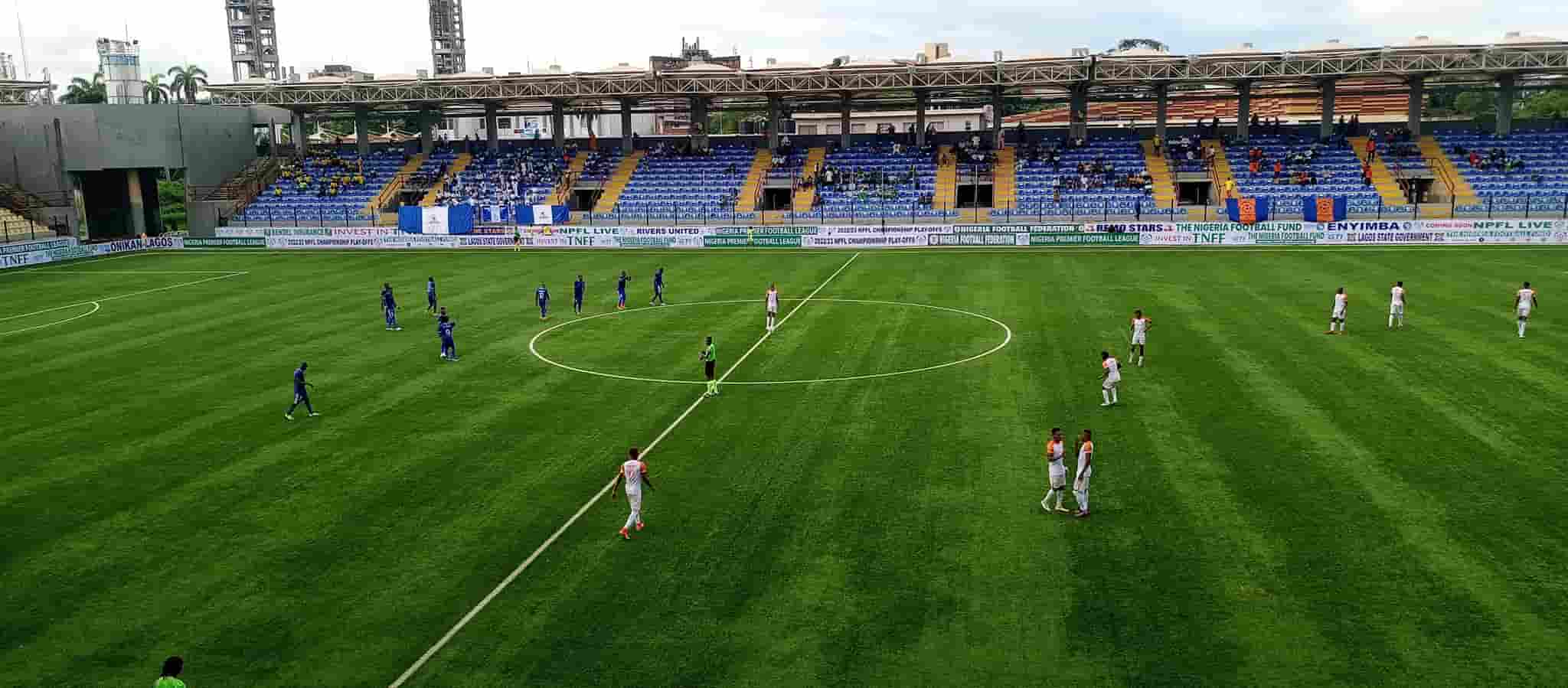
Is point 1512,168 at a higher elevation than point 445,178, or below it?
below

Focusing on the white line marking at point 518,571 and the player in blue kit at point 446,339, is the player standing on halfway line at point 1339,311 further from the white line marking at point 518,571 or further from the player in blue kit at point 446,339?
the player in blue kit at point 446,339

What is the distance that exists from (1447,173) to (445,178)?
67339mm

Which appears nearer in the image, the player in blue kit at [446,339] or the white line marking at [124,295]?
the player in blue kit at [446,339]

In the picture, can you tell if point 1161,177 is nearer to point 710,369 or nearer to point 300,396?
point 710,369

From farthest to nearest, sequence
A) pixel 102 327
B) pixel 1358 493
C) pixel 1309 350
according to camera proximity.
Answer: pixel 102 327
pixel 1309 350
pixel 1358 493

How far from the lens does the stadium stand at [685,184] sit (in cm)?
7319

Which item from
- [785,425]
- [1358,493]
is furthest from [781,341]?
[1358,493]

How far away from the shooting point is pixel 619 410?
25.1 metres

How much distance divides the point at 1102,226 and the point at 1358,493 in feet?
146

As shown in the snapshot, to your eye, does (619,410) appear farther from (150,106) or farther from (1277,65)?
(150,106)

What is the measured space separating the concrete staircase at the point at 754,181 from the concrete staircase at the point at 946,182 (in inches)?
474

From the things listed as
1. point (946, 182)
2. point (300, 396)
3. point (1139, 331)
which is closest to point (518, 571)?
point (300, 396)

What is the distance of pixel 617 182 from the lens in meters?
79.6

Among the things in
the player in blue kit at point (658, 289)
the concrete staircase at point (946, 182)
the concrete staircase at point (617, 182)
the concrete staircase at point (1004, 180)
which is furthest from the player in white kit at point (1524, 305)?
the concrete staircase at point (617, 182)
